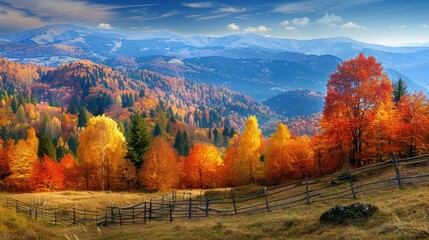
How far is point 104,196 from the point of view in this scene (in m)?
48.4

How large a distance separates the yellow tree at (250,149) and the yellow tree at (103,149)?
79.9ft

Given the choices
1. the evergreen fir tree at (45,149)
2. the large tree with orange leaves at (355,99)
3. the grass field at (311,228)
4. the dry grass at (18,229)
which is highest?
the large tree with orange leaves at (355,99)

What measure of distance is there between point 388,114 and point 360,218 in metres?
28.7

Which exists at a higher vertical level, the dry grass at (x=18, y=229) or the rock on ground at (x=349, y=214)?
the rock on ground at (x=349, y=214)

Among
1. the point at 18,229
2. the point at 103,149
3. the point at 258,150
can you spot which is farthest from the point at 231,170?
the point at 18,229

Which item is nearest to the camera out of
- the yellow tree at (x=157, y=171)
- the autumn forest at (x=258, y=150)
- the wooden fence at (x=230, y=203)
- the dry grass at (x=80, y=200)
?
the wooden fence at (x=230, y=203)

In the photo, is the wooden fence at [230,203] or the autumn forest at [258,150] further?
the autumn forest at [258,150]

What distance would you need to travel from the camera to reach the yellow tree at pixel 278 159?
58.7m

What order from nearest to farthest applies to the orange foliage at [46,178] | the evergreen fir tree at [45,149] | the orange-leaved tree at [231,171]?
the orange foliage at [46,178] < the orange-leaved tree at [231,171] < the evergreen fir tree at [45,149]

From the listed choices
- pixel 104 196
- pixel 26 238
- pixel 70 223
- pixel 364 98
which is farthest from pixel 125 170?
pixel 364 98

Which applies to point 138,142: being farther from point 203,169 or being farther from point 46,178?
point 46,178

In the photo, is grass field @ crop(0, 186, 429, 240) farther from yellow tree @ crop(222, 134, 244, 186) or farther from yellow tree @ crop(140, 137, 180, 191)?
yellow tree @ crop(222, 134, 244, 186)

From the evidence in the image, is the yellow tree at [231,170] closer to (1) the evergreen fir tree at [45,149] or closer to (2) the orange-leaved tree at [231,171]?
(2) the orange-leaved tree at [231,171]

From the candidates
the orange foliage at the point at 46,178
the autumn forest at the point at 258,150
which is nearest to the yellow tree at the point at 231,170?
the autumn forest at the point at 258,150
